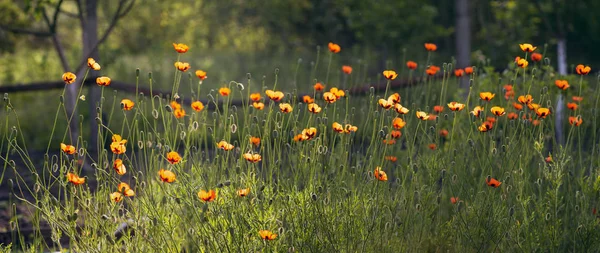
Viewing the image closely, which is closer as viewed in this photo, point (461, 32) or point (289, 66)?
point (461, 32)

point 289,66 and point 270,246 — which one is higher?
point 270,246

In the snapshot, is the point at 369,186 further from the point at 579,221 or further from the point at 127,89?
the point at 127,89

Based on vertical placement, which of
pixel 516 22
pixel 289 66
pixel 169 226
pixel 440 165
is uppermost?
pixel 440 165

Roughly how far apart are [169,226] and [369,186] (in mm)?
829

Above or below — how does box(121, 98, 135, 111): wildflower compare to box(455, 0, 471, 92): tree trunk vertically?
above

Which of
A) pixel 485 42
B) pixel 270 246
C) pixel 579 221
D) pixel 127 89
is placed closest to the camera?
pixel 270 246

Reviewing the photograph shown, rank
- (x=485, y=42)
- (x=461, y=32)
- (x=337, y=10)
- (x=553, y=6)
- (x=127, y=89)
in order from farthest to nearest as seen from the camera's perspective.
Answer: (x=337, y=10)
(x=485, y=42)
(x=553, y=6)
(x=461, y=32)
(x=127, y=89)

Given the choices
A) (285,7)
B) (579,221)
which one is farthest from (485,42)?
(579,221)

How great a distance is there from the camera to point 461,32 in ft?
30.6

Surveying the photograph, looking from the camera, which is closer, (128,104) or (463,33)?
(128,104)

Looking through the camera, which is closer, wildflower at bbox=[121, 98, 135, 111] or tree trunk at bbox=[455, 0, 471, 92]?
wildflower at bbox=[121, 98, 135, 111]

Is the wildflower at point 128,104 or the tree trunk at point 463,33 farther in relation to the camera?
the tree trunk at point 463,33

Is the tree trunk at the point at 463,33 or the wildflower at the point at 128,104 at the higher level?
the wildflower at the point at 128,104

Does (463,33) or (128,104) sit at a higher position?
(128,104)
